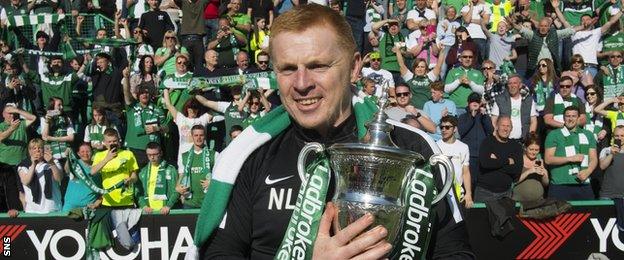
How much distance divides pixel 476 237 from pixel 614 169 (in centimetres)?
253

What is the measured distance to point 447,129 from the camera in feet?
39.1

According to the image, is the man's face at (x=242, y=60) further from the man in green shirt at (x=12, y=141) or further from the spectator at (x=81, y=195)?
the spectator at (x=81, y=195)

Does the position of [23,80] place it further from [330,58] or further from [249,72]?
[330,58]

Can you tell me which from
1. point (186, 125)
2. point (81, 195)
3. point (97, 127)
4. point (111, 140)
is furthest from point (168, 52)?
point (81, 195)

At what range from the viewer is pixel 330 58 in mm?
3211

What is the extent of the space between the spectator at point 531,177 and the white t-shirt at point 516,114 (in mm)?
821

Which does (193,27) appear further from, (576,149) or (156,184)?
(576,149)

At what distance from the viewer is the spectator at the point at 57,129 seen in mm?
14555

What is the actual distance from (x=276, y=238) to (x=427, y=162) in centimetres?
55

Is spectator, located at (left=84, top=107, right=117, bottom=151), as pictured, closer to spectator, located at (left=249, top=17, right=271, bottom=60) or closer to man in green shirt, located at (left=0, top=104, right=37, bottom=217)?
man in green shirt, located at (left=0, top=104, right=37, bottom=217)

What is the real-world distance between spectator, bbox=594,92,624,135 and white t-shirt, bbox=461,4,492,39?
103 inches

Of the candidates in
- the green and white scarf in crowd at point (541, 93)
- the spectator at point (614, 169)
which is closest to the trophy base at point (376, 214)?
the spectator at point (614, 169)

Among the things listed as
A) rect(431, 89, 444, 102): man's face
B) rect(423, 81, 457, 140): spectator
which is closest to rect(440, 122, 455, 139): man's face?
rect(423, 81, 457, 140): spectator

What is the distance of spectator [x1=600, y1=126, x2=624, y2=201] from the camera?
12.1 m
